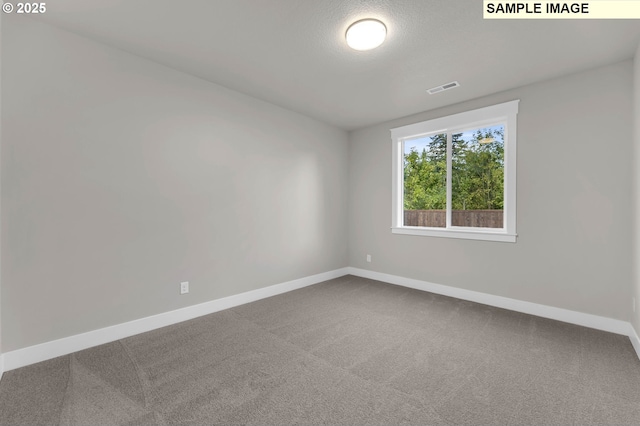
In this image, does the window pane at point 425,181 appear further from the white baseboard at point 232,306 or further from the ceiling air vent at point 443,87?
the white baseboard at point 232,306

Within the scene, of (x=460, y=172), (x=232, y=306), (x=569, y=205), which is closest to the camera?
(x=569, y=205)

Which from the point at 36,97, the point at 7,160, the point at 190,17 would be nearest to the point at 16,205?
the point at 7,160

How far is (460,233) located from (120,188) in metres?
3.89

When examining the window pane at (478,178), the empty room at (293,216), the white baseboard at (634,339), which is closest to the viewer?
the empty room at (293,216)

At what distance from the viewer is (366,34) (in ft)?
7.11

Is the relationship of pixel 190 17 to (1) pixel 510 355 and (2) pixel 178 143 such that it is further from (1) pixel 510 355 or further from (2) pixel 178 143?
(1) pixel 510 355

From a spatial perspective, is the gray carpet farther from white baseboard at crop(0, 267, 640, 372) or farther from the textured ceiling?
the textured ceiling

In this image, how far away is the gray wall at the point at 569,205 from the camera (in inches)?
105

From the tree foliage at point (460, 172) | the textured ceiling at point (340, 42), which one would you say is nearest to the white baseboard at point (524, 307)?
the tree foliage at point (460, 172)

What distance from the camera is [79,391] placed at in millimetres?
1777

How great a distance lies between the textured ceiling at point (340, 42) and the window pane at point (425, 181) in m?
0.93

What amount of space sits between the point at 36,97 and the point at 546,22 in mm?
3940

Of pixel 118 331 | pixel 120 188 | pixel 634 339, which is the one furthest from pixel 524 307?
pixel 120 188

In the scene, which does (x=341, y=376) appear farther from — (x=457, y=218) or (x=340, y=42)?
(x=457, y=218)
